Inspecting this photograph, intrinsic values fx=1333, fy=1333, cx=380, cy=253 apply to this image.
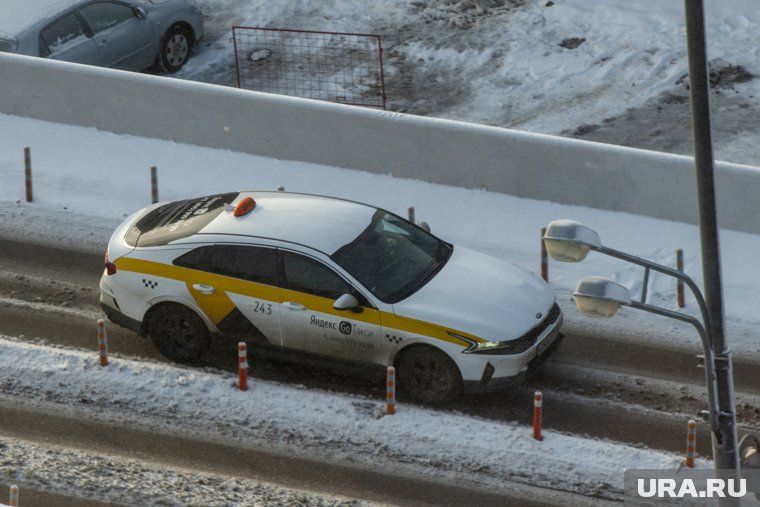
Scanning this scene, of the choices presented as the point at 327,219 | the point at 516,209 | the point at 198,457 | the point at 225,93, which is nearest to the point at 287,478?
the point at 198,457

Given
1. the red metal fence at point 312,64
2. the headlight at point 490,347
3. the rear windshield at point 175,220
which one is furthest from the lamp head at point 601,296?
the red metal fence at point 312,64

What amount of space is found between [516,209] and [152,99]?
593 centimetres

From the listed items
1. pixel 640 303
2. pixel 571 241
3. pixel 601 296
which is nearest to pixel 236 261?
pixel 571 241

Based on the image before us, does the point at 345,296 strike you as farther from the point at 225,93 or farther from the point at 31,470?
the point at 225,93

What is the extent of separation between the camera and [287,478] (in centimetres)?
1276

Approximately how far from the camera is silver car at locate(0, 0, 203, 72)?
2192cm

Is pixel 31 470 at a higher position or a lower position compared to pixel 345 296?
lower

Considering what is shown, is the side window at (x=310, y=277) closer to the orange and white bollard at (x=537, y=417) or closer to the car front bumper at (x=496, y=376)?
the car front bumper at (x=496, y=376)

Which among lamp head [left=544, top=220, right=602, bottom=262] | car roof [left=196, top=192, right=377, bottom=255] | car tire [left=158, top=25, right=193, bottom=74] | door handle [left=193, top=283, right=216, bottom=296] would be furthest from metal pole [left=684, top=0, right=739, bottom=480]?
car tire [left=158, top=25, right=193, bottom=74]

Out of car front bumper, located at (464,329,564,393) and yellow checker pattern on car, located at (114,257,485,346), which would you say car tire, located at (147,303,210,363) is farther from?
car front bumper, located at (464,329,564,393)

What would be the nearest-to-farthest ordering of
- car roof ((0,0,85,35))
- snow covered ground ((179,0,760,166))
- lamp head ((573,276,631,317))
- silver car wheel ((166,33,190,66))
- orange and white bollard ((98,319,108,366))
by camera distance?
lamp head ((573,276,631,317)) → orange and white bollard ((98,319,108,366)) → car roof ((0,0,85,35)) → snow covered ground ((179,0,760,166)) → silver car wheel ((166,33,190,66))

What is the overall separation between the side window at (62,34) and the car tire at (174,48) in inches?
70.3

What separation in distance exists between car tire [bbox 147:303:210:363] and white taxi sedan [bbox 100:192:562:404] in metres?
0.01

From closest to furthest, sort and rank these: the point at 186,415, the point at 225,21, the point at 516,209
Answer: the point at 186,415 < the point at 516,209 < the point at 225,21
